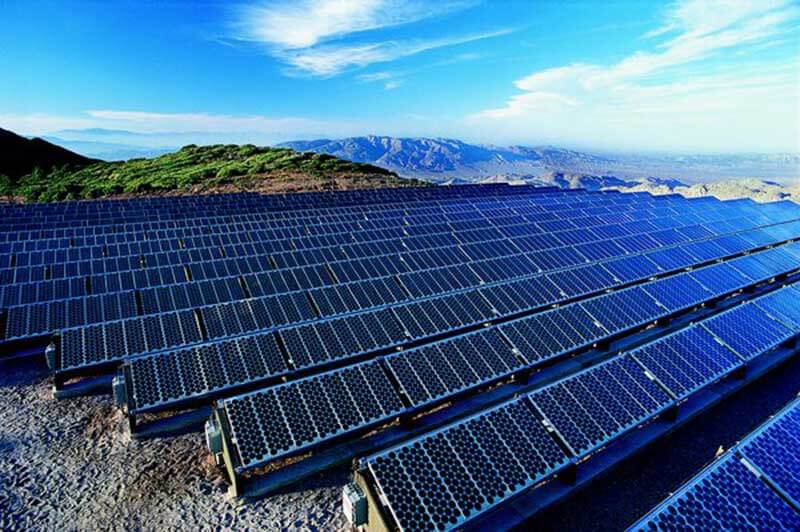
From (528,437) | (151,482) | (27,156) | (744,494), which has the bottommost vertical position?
(151,482)

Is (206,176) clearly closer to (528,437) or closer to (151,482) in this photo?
(151,482)

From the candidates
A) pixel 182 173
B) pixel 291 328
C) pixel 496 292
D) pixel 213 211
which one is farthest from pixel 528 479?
pixel 182 173

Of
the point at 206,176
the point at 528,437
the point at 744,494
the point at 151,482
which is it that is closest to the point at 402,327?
the point at 528,437


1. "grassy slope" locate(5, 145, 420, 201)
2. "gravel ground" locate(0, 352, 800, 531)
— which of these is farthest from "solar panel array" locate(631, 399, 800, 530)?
"grassy slope" locate(5, 145, 420, 201)

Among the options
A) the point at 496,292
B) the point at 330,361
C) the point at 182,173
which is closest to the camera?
the point at 330,361

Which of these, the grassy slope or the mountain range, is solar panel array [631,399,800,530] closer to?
the grassy slope

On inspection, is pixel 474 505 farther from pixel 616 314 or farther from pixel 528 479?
pixel 616 314
